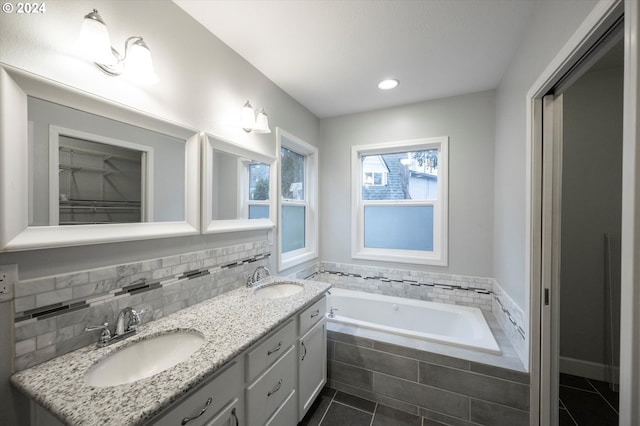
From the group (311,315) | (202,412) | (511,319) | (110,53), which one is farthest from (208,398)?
(511,319)

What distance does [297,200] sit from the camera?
2.77 m

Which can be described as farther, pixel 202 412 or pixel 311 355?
pixel 311 355

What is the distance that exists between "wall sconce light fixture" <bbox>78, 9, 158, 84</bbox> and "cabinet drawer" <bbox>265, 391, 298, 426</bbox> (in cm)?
180

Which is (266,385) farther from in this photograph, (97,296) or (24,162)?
(24,162)

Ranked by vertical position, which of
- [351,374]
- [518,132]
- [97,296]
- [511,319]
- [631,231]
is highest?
[518,132]

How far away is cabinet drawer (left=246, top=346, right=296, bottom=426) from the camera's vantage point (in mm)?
1125

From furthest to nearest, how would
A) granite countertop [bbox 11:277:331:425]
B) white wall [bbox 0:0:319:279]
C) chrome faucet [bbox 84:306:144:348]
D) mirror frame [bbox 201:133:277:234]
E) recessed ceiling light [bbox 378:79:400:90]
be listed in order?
recessed ceiling light [bbox 378:79:400:90]
mirror frame [bbox 201:133:277:234]
chrome faucet [bbox 84:306:144:348]
white wall [bbox 0:0:319:279]
granite countertop [bbox 11:277:331:425]

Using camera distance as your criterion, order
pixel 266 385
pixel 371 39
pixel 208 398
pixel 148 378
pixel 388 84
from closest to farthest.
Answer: pixel 148 378 → pixel 208 398 → pixel 266 385 → pixel 371 39 → pixel 388 84

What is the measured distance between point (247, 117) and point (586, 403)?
323 cm

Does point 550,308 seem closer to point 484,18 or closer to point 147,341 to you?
point 484,18

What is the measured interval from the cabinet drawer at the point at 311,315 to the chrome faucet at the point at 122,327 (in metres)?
0.85

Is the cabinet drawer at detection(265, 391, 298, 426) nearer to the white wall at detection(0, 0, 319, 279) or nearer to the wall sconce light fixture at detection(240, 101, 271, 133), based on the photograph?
the white wall at detection(0, 0, 319, 279)

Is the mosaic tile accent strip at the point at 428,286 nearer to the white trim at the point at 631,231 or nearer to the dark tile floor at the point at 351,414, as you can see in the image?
the dark tile floor at the point at 351,414

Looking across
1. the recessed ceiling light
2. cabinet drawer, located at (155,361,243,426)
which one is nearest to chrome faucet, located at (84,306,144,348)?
cabinet drawer, located at (155,361,243,426)
